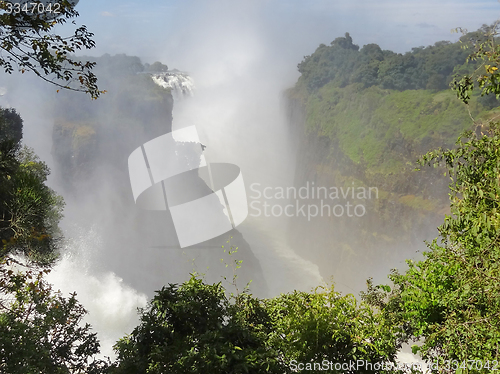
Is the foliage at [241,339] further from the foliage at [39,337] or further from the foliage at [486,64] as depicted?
the foliage at [486,64]

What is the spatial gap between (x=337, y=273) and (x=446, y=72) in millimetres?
21544

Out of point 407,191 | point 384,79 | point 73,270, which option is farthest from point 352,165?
point 73,270

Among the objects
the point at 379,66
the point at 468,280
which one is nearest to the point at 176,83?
the point at 379,66

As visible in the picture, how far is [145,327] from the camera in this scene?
531cm

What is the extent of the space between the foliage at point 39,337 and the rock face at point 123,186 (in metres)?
20.3

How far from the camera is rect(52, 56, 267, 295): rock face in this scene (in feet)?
94.2

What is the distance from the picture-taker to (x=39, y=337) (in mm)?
5684

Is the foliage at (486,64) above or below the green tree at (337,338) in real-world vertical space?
above

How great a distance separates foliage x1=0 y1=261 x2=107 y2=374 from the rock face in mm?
20306

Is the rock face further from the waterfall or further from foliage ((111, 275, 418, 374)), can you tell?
foliage ((111, 275, 418, 374))

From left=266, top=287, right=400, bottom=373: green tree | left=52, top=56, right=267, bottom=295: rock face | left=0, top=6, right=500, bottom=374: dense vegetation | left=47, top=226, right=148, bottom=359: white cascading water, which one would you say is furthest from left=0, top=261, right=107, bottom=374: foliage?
left=52, top=56, right=267, bottom=295: rock face

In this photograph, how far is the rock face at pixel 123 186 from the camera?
28703 millimetres

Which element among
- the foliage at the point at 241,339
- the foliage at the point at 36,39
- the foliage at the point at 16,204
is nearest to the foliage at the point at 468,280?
the foliage at the point at 241,339

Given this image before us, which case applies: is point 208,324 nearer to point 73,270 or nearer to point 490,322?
point 490,322
